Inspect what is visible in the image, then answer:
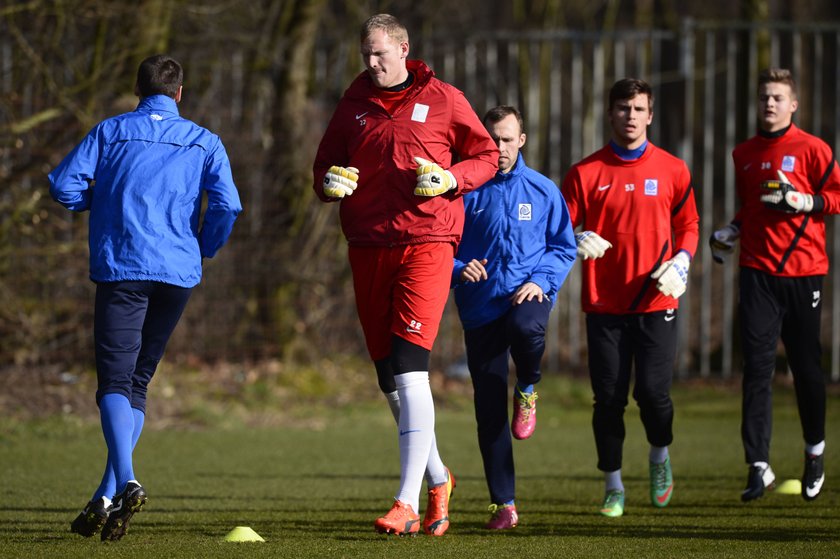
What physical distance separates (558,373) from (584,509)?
7070 mm

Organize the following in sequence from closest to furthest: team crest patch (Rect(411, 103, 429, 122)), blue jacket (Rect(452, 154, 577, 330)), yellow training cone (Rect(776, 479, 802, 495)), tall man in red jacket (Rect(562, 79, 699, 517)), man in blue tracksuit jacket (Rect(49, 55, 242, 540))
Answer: man in blue tracksuit jacket (Rect(49, 55, 242, 540)), team crest patch (Rect(411, 103, 429, 122)), blue jacket (Rect(452, 154, 577, 330)), tall man in red jacket (Rect(562, 79, 699, 517)), yellow training cone (Rect(776, 479, 802, 495))

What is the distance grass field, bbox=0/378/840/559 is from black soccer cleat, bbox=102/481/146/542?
11cm

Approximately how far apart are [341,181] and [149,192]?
829 millimetres

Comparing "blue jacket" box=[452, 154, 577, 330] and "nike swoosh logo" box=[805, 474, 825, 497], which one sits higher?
"blue jacket" box=[452, 154, 577, 330]

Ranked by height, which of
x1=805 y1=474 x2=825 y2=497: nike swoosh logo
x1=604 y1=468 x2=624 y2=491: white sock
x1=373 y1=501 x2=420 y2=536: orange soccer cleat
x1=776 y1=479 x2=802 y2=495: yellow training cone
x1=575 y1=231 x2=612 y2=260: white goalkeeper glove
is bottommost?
x1=776 y1=479 x2=802 y2=495: yellow training cone

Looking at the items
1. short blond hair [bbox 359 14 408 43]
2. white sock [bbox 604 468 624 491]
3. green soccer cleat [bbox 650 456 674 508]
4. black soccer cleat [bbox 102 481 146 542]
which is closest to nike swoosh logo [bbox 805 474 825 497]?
green soccer cleat [bbox 650 456 674 508]

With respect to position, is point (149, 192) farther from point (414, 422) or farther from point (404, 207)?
point (414, 422)

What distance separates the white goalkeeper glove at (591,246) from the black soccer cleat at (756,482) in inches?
63.3

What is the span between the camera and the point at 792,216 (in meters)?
6.84

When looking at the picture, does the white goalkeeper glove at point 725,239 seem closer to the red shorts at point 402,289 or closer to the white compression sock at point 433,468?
the red shorts at point 402,289

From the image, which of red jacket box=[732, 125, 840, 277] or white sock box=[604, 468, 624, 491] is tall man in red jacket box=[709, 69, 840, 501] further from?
white sock box=[604, 468, 624, 491]

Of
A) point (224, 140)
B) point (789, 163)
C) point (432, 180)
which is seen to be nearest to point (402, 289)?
point (432, 180)

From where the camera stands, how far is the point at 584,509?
6547 millimetres

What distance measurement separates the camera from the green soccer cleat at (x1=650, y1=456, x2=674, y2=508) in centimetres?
659
